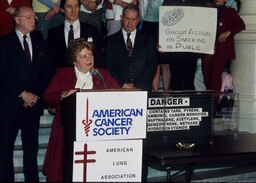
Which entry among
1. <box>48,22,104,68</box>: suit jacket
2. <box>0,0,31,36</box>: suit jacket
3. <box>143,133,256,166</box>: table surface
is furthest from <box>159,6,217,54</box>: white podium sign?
<box>143,133,256,166</box>: table surface

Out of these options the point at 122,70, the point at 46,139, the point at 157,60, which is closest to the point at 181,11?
the point at 157,60

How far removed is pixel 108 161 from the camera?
18.8 feet

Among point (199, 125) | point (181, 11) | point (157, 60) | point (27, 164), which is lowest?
point (27, 164)

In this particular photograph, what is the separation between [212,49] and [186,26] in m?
0.46

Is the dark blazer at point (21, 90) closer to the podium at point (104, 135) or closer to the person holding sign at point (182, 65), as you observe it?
the podium at point (104, 135)

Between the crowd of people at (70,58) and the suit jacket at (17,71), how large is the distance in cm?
1

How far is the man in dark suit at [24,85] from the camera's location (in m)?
7.29

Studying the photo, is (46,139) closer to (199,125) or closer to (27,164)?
(27,164)

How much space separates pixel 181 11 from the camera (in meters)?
8.75

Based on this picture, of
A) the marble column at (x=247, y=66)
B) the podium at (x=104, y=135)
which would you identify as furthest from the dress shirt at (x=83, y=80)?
the marble column at (x=247, y=66)

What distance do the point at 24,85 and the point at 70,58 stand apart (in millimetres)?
894

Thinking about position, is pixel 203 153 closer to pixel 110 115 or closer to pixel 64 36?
pixel 110 115

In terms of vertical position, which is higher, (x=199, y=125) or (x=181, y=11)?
(x=181, y=11)

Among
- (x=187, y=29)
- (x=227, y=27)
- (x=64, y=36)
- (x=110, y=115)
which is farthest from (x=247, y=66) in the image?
(x=110, y=115)
